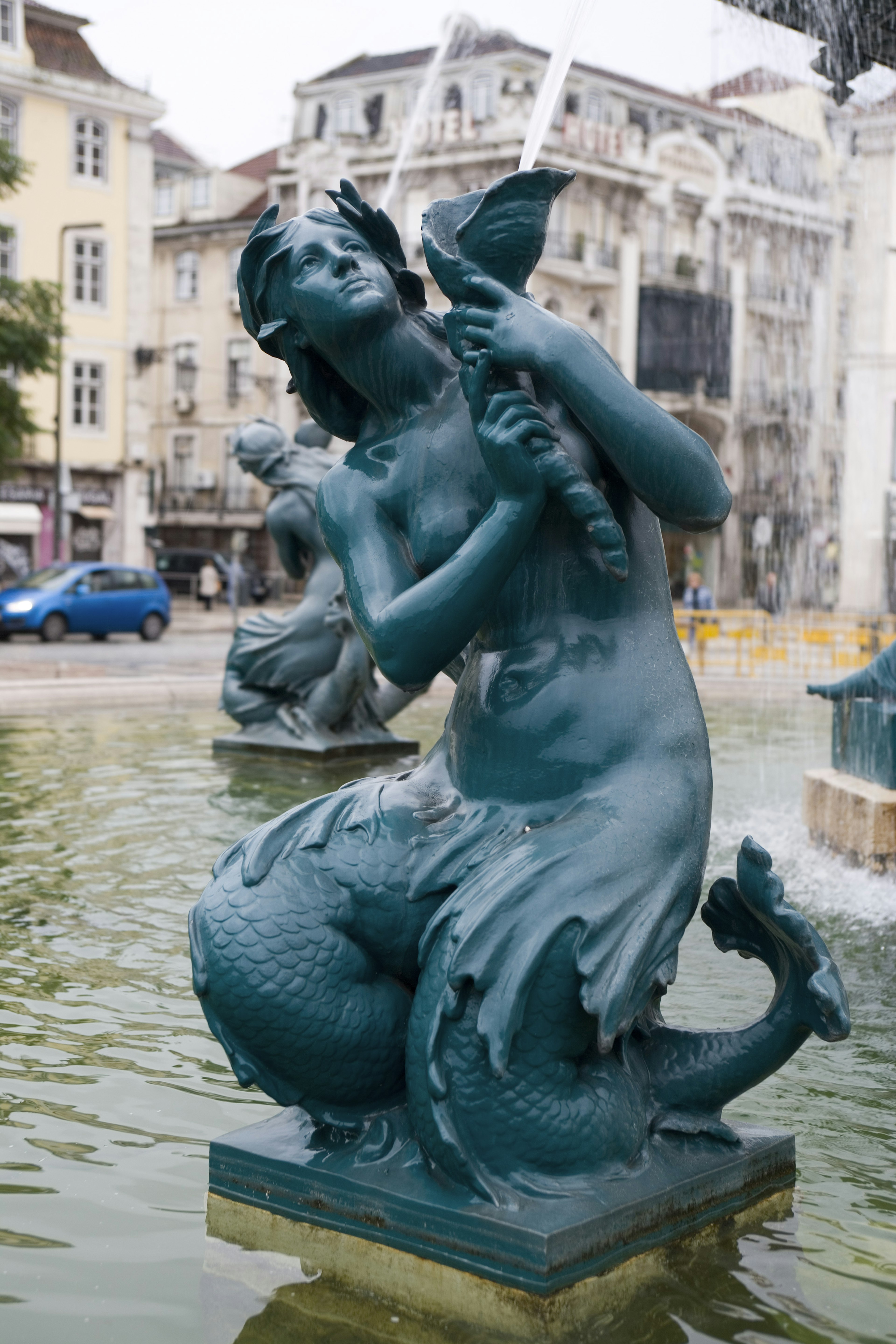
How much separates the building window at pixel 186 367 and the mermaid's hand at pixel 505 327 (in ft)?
169

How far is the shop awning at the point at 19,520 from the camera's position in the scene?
3625 cm

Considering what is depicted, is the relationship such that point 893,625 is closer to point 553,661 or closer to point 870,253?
point 553,661

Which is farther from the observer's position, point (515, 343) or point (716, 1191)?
point (716, 1191)

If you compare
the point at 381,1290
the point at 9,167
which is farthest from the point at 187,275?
the point at 381,1290

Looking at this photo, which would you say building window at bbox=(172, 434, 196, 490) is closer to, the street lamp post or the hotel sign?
the hotel sign

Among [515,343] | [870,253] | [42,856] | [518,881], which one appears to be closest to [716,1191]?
[518,881]

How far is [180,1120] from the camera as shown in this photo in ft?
11.0

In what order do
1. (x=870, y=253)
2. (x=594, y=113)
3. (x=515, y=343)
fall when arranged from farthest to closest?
(x=594, y=113) < (x=870, y=253) < (x=515, y=343)

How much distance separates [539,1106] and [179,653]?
19.8 metres

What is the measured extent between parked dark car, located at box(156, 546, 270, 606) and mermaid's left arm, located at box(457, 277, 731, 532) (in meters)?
37.6

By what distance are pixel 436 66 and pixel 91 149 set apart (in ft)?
42.0

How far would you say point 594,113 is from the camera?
51.2 m

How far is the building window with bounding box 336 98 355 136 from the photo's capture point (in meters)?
52.4

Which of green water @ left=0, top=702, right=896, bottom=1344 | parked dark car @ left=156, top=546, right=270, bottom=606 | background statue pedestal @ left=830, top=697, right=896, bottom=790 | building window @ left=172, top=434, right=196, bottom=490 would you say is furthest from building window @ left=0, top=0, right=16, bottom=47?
background statue pedestal @ left=830, top=697, right=896, bottom=790
